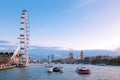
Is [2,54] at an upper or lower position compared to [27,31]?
lower

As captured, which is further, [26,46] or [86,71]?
[26,46]

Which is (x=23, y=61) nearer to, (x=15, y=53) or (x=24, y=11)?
(x=15, y=53)

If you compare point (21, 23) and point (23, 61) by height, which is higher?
point (21, 23)

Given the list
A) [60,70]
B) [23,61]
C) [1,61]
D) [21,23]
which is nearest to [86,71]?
[60,70]

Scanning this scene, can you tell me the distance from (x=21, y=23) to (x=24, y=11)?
9.17 m

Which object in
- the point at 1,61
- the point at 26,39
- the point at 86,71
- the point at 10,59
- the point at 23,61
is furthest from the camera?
the point at 26,39

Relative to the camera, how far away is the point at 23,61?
514 ft

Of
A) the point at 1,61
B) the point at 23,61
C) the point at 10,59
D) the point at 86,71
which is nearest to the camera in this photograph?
the point at 86,71

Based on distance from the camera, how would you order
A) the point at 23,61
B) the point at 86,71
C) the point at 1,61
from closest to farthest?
the point at 86,71, the point at 1,61, the point at 23,61

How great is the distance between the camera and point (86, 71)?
297 ft

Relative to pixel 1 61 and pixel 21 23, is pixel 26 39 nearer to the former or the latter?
pixel 21 23

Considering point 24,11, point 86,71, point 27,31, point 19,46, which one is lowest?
point 86,71

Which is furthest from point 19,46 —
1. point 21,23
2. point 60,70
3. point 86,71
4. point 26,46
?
point 86,71

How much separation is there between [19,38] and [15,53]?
11.8 metres
